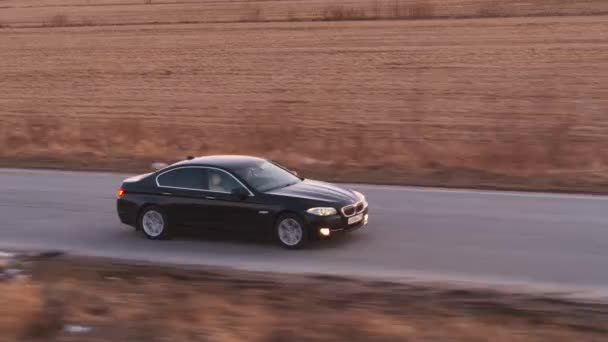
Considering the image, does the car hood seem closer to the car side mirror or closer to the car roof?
the car side mirror

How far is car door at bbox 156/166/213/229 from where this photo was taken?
14.4 metres

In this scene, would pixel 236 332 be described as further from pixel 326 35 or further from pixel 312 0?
pixel 312 0

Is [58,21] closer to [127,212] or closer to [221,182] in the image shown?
[127,212]

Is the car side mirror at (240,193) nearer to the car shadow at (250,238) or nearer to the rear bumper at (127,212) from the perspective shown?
the car shadow at (250,238)

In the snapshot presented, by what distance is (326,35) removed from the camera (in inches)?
1857

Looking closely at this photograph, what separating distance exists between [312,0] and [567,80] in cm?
3391

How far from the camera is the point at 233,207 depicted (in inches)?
557

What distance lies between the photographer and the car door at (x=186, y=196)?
14.4 meters

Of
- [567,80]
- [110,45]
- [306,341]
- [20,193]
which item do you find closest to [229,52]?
[110,45]

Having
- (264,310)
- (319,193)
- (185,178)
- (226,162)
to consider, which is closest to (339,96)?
(226,162)

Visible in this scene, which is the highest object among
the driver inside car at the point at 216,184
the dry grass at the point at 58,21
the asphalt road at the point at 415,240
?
the dry grass at the point at 58,21

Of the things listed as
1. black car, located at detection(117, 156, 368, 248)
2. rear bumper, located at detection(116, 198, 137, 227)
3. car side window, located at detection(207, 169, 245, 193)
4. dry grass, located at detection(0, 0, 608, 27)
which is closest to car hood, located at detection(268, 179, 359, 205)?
black car, located at detection(117, 156, 368, 248)

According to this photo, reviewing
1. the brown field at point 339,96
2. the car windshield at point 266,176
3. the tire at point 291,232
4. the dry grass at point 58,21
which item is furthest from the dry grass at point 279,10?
the tire at point 291,232

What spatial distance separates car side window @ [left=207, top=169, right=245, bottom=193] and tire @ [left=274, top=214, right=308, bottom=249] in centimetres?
93
